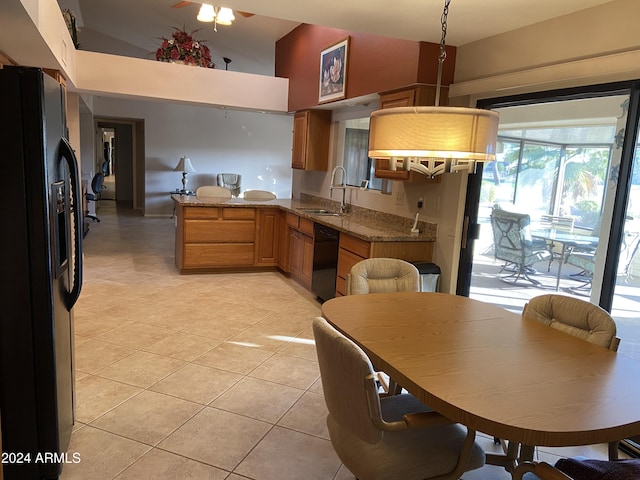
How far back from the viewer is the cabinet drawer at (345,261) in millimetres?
4016

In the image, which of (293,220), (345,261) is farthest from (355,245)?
(293,220)

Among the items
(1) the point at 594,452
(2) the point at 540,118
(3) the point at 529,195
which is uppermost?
(2) the point at 540,118

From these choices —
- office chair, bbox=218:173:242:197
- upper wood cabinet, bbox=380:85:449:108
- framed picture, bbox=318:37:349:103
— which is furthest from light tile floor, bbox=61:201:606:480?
office chair, bbox=218:173:242:197

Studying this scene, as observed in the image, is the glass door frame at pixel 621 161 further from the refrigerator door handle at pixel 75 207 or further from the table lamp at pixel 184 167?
the table lamp at pixel 184 167

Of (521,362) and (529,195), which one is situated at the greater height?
(529,195)

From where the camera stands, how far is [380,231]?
3998 mm

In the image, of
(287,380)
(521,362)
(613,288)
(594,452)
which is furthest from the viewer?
(287,380)

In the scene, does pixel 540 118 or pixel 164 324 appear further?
pixel 164 324

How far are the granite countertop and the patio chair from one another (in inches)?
21.4

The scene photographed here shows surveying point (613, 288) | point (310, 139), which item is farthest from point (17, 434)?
point (310, 139)

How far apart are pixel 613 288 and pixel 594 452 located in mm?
911

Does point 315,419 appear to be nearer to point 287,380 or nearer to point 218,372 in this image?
point 287,380

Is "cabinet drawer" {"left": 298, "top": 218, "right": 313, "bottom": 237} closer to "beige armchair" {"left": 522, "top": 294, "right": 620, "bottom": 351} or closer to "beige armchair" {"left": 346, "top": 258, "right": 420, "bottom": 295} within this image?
"beige armchair" {"left": 346, "top": 258, "right": 420, "bottom": 295}

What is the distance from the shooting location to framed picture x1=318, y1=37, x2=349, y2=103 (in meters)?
4.62
